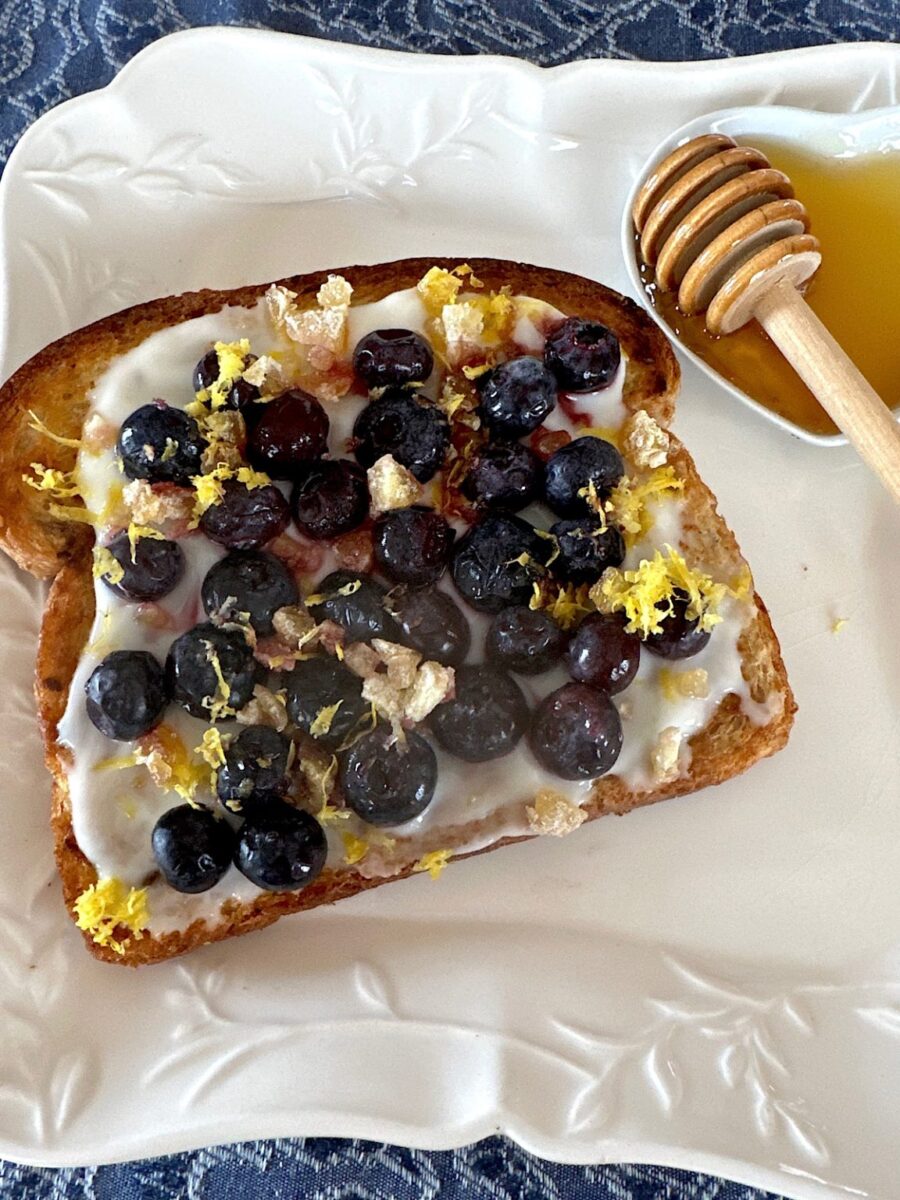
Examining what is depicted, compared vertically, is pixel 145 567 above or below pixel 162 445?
below

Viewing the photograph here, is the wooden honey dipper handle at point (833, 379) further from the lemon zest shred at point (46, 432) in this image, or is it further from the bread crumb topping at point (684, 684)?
the lemon zest shred at point (46, 432)

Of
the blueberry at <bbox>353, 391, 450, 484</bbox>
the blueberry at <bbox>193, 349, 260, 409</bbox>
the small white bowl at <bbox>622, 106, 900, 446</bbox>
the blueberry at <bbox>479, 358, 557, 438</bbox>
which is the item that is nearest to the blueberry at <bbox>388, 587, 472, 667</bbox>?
the blueberry at <bbox>353, 391, 450, 484</bbox>

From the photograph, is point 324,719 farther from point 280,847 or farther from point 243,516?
point 243,516

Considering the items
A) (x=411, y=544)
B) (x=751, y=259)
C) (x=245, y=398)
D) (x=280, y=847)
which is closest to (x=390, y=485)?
(x=411, y=544)

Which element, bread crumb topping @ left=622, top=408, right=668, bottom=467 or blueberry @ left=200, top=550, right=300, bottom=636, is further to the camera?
bread crumb topping @ left=622, top=408, right=668, bottom=467

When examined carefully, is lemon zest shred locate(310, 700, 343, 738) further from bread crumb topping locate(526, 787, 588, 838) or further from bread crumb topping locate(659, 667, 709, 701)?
bread crumb topping locate(659, 667, 709, 701)

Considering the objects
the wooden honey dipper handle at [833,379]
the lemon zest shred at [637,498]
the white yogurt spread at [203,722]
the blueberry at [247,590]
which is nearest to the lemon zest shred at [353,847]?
the white yogurt spread at [203,722]
